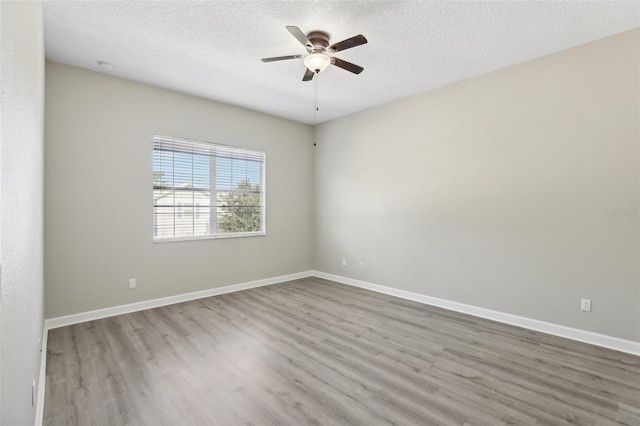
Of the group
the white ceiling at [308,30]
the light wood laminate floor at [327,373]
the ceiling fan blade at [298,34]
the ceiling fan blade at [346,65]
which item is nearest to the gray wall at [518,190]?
the white ceiling at [308,30]

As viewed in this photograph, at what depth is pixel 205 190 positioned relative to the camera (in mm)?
4602

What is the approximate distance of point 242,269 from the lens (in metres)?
4.97

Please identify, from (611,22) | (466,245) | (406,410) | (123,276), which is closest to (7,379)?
(406,410)

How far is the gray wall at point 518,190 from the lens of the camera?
9.43 feet

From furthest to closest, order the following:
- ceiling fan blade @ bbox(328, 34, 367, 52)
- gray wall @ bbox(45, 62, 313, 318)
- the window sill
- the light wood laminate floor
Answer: the window sill → gray wall @ bbox(45, 62, 313, 318) → ceiling fan blade @ bbox(328, 34, 367, 52) → the light wood laminate floor

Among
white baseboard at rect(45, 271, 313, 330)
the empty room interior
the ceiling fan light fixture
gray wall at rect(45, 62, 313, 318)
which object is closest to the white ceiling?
the empty room interior

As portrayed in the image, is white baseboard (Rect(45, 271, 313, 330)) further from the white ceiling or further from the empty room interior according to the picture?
the white ceiling

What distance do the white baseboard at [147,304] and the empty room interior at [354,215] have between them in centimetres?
3

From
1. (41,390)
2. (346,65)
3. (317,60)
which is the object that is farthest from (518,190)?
(41,390)

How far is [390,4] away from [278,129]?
3322 mm

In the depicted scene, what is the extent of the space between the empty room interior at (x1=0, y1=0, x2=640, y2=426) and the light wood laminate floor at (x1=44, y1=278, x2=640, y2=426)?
0.02 metres

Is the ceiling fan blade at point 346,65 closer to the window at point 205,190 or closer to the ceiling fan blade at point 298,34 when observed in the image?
the ceiling fan blade at point 298,34

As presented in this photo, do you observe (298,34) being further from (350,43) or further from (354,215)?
(354,215)

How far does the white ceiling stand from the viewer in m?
2.48
